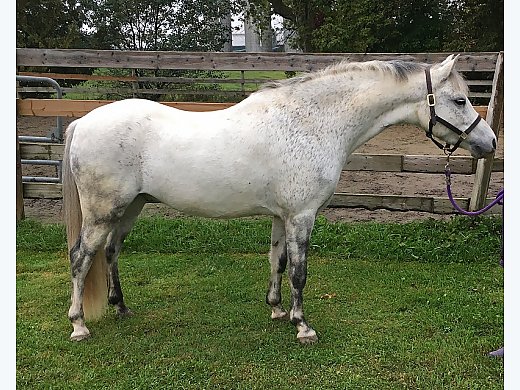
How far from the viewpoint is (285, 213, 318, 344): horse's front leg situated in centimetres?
340

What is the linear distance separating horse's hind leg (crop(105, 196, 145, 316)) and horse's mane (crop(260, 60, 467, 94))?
1321 millimetres

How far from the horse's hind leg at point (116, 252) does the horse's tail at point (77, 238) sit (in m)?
0.15

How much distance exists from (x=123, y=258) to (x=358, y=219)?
8.82 feet

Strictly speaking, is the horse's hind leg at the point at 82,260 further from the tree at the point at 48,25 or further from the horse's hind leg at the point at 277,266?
the tree at the point at 48,25

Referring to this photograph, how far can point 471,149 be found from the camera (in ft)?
11.2

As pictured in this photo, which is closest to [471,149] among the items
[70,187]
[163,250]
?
[70,187]

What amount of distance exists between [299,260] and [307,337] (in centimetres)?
52

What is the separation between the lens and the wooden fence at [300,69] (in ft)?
17.0

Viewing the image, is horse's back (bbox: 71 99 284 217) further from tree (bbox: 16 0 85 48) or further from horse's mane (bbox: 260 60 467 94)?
tree (bbox: 16 0 85 48)

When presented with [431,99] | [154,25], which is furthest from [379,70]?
[154,25]

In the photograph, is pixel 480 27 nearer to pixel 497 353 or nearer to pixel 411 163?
pixel 411 163

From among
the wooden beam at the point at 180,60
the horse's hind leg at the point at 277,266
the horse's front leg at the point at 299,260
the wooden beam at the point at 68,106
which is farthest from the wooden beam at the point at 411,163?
the horse's front leg at the point at 299,260

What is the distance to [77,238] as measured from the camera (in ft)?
11.8

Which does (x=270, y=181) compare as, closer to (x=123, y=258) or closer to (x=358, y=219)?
(x=123, y=258)
